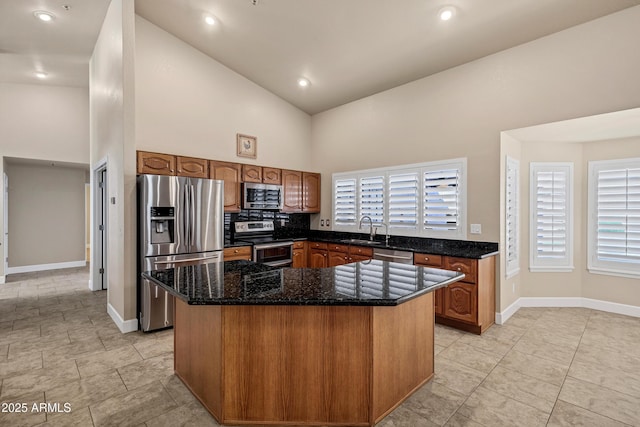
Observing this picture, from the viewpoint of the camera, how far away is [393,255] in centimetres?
427

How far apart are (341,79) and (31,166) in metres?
7.31

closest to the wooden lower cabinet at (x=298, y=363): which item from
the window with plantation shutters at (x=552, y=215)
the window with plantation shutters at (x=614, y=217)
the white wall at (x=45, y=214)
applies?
the window with plantation shutters at (x=552, y=215)

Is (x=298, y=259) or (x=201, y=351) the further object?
(x=298, y=259)

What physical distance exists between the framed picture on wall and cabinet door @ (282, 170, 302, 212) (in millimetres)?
619

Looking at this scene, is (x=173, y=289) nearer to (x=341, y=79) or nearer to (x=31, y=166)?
(x=341, y=79)

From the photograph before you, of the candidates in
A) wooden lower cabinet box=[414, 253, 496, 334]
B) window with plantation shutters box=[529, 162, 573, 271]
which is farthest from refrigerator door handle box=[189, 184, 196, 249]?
window with plantation shutters box=[529, 162, 573, 271]

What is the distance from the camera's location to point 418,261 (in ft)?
13.2

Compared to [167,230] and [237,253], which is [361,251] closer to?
[237,253]

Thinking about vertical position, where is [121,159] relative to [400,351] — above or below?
above

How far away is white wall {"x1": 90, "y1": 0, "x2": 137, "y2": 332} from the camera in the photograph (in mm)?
3566

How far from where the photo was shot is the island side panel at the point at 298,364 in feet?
6.41

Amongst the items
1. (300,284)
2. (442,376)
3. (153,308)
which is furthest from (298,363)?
(153,308)

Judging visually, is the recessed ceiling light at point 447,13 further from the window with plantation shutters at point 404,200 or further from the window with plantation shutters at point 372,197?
the window with plantation shutters at point 372,197

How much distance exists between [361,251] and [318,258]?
3.26 feet
